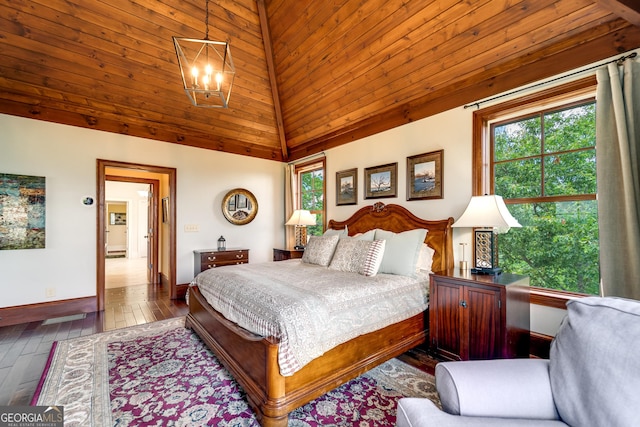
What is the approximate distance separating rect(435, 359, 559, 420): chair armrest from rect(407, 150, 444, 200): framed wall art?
93.6 inches

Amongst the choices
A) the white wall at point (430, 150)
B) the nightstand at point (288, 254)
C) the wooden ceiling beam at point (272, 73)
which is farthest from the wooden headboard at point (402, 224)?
the wooden ceiling beam at point (272, 73)

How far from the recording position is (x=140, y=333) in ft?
10.2

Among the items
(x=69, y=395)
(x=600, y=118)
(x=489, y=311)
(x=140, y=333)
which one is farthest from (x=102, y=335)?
(x=600, y=118)

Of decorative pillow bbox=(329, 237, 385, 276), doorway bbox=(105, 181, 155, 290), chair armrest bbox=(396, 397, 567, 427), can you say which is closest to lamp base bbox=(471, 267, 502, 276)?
decorative pillow bbox=(329, 237, 385, 276)

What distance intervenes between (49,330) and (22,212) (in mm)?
1547

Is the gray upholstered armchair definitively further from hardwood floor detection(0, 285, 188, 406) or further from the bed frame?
hardwood floor detection(0, 285, 188, 406)

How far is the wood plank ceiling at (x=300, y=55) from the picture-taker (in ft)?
7.99

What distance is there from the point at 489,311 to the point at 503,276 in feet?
1.50

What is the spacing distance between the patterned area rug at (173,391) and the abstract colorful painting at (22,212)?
1709 millimetres

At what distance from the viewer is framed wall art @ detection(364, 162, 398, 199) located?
3.80 metres

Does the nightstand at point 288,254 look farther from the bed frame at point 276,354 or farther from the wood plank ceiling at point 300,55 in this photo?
the wood plank ceiling at point 300,55

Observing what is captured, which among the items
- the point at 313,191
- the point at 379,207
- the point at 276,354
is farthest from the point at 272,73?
the point at 276,354

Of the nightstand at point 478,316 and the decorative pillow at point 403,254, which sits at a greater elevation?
the decorative pillow at point 403,254

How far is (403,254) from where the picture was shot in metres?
2.82
